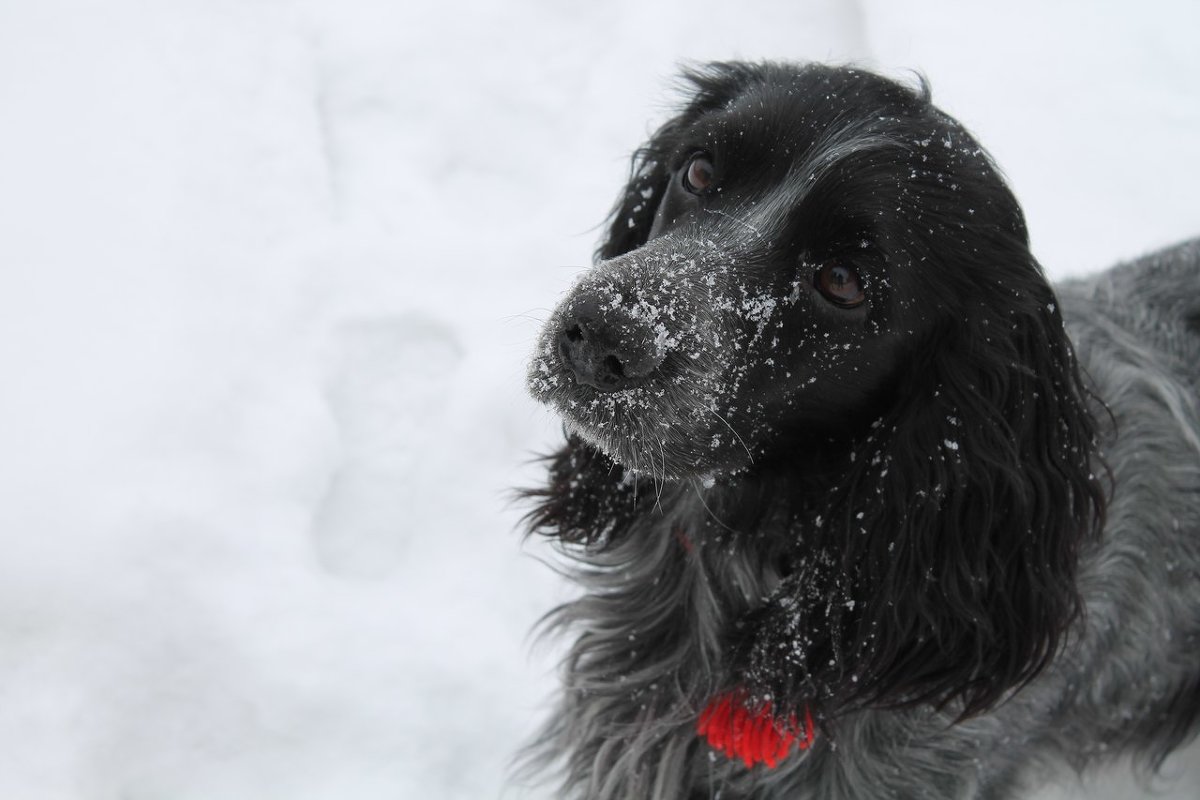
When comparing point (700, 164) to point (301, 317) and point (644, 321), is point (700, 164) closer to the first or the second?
point (644, 321)

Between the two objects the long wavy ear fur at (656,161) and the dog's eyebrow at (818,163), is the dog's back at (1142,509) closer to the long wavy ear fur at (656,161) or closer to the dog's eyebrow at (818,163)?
the dog's eyebrow at (818,163)

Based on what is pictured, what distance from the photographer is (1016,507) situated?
9.33 feet

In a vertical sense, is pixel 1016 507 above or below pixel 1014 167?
below

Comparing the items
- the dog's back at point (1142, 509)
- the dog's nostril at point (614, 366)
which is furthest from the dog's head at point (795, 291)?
the dog's back at point (1142, 509)

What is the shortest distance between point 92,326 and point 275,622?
1773 millimetres

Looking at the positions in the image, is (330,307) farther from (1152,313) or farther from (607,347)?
(1152,313)

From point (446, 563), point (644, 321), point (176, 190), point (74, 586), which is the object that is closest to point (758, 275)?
point (644, 321)

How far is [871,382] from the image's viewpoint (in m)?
2.87

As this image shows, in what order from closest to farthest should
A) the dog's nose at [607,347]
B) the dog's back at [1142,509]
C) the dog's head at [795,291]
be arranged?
the dog's nose at [607,347], the dog's head at [795,291], the dog's back at [1142,509]

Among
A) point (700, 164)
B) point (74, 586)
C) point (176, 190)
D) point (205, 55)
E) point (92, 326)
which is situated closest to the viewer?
point (700, 164)

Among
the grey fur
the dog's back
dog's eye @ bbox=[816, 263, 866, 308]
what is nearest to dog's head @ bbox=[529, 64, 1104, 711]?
dog's eye @ bbox=[816, 263, 866, 308]

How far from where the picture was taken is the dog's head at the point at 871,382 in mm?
2695

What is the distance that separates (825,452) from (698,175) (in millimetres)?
907

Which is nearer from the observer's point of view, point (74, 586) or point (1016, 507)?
point (1016, 507)
